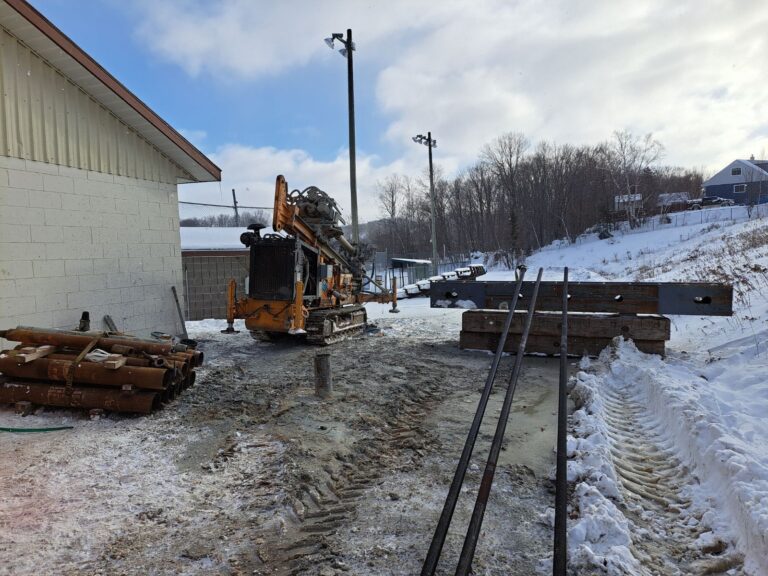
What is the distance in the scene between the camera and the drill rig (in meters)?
9.91

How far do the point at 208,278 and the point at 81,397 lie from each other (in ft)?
33.2

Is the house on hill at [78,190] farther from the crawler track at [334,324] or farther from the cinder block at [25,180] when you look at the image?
the crawler track at [334,324]

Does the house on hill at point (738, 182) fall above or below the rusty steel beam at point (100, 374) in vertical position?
above

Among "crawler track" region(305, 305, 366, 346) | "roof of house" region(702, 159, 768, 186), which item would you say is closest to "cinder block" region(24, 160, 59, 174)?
"crawler track" region(305, 305, 366, 346)

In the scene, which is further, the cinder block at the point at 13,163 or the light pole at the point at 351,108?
the light pole at the point at 351,108

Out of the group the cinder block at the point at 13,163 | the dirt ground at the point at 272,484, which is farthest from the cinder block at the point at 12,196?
the dirt ground at the point at 272,484

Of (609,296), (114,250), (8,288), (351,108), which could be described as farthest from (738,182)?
(8,288)

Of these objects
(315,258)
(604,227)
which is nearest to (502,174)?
(604,227)

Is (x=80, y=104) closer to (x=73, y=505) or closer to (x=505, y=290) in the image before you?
(x=73, y=505)

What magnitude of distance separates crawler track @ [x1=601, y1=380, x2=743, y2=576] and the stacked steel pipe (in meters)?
4.75

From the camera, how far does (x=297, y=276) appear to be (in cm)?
986

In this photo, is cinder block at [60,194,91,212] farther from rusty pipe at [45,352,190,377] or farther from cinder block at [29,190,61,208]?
rusty pipe at [45,352,190,377]

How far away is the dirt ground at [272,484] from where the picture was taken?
3061 millimetres

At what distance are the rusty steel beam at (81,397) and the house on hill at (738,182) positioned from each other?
7025 cm
